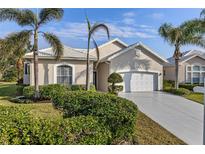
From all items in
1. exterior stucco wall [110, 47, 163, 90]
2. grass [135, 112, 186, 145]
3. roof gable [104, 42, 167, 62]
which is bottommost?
grass [135, 112, 186, 145]

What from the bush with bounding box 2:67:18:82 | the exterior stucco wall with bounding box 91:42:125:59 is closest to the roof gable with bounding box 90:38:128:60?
the exterior stucco wall with bounding box 91:42:125:59

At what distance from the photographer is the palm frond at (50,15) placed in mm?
13946

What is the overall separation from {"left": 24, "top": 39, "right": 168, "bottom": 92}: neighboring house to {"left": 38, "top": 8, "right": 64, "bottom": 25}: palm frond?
3115 mm

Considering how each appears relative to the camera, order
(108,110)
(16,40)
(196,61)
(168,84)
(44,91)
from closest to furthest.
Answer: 1. (108,110)
2. (16,40)
3. (44,91)
4. (168,84)
5. (196,61)

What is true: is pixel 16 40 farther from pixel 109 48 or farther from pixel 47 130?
pixel 109 48

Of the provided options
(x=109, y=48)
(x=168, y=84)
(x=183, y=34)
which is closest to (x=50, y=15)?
(x=109, y=48)

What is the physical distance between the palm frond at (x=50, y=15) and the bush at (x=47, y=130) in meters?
9.90

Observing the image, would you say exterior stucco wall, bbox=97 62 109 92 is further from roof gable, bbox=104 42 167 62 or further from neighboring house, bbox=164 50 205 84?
neighboring house, bbox=164 50 205 84

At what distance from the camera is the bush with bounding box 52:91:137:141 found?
5582mm

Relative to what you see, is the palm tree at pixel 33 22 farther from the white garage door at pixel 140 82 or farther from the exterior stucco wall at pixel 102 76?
the white garage door at pixel 140 82

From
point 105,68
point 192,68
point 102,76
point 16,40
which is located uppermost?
point 16,40

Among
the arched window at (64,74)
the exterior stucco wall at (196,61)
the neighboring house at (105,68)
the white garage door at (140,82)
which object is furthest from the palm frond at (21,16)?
the exterior stucco wall at (196,61)

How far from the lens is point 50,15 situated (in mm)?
14172

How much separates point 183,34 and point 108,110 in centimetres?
1613
